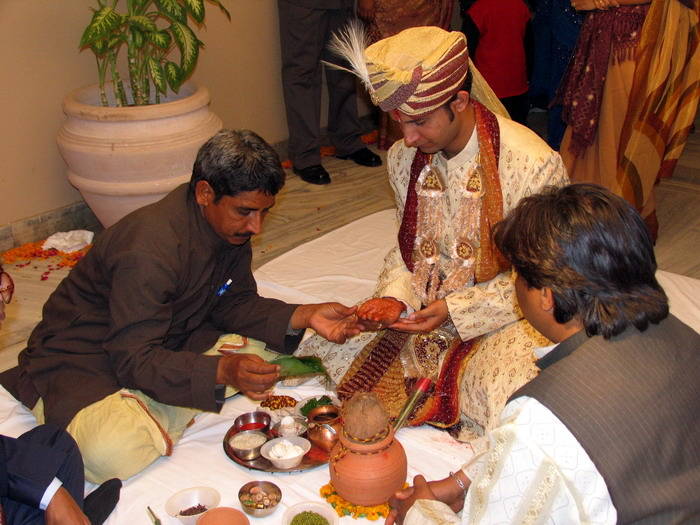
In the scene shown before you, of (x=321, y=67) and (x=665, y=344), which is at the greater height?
(x=665, y=344)

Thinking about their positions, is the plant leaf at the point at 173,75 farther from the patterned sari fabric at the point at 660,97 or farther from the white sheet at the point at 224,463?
the patterned sari fabric at the point at 660,97

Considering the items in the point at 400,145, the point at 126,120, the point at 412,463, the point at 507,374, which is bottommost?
the point at 412,463

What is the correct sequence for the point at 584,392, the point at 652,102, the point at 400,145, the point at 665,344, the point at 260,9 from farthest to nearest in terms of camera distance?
the point at 260,9 → the point at 652,102 → the point at 400,145 → the point at 665,344 → the point at 584,392

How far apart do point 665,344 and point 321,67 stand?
478 cm

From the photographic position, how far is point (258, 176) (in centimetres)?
251

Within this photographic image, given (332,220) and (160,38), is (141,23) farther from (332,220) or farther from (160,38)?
(332,220)

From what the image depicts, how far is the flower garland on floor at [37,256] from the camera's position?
443 cm

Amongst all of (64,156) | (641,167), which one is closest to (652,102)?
(641,167)

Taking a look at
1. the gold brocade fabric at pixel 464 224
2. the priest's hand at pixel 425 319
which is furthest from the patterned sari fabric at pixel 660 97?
the priest's hand at pixel 425 319

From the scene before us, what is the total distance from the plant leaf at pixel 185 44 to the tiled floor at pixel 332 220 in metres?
1.12

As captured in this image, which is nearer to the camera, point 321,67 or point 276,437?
point 276,437

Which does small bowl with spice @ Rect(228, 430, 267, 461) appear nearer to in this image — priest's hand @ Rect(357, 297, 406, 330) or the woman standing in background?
priest's hand @ Rect(357, 297, 406, 330)

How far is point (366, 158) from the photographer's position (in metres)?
6.18

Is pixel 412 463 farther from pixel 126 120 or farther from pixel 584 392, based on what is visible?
pixel 126 120
